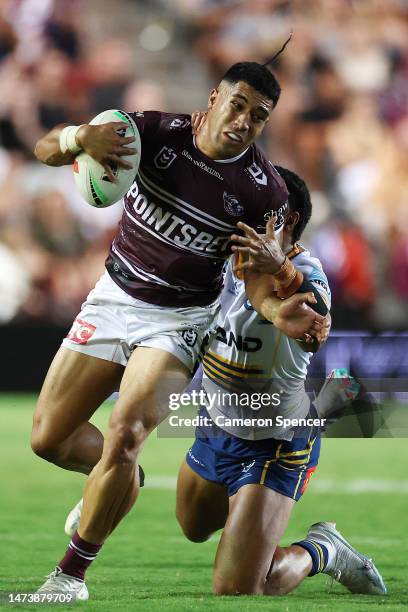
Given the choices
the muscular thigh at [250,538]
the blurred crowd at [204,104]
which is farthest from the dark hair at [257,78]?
the blurred crowd at [204,104]

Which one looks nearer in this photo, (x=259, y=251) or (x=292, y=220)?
(x=259, y=251)

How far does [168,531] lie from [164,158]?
112 inches

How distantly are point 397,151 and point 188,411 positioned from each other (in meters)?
10.2

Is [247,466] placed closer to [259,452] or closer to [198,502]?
[259,452]

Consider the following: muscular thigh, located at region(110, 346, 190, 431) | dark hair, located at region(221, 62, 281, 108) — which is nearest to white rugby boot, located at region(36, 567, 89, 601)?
muscular thigh, located at region(110, 346, 190, 431)

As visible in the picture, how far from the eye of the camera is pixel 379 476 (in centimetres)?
978

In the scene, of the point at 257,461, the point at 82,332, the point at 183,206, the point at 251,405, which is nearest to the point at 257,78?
the point at 183,206

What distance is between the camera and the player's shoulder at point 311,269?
552 centimetres

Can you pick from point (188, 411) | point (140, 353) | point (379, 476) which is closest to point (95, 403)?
point (140, 353)

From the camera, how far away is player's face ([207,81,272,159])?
523 cm

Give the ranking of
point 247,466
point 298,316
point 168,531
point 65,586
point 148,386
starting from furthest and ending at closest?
1. point 168,531
2. point 247,466
3. point 298,316
4. point 148,386
5. point 65,586

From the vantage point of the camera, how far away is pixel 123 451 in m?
4.80

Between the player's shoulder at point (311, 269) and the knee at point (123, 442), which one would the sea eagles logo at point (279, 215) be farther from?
the knee at point (123, 442)

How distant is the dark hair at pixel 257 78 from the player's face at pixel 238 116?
0.07 feet
